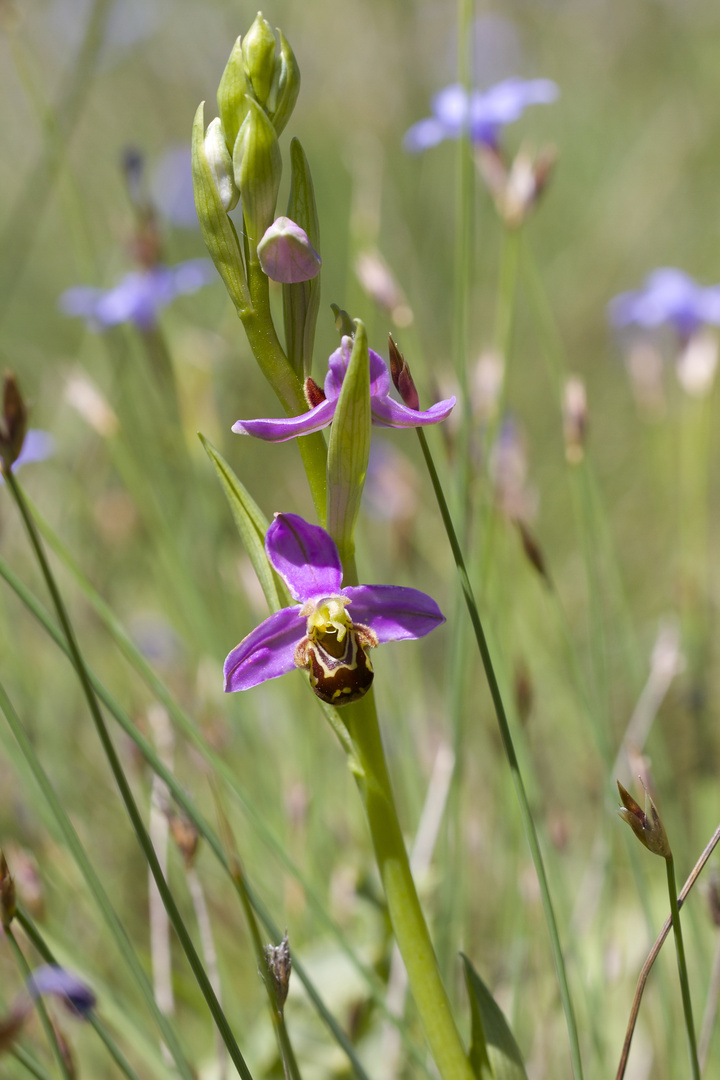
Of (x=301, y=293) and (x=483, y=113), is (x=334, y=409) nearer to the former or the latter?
(x=301, y=293)

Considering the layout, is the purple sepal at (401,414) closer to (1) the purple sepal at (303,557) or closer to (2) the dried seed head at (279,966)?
(1) the purple sepal at (303,557)

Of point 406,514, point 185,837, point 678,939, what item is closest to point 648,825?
point 678,939

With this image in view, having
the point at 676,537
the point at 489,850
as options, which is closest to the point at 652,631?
the point at 676,537

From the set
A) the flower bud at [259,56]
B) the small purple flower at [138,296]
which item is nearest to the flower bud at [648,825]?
the flower bud at [259,56]

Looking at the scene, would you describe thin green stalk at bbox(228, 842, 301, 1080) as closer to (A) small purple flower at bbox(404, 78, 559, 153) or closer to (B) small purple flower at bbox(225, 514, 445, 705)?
(B) small purple flower at bbox(225, 514, 445, 705)

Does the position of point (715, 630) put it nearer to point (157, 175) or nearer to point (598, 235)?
point (598, 235)
